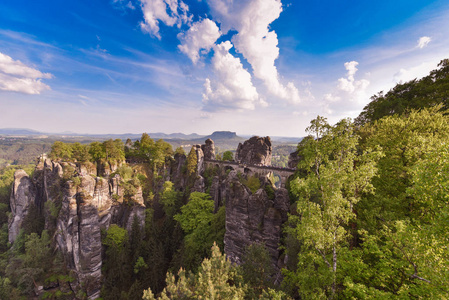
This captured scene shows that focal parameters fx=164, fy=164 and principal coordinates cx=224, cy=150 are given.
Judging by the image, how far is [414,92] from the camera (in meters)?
32.6

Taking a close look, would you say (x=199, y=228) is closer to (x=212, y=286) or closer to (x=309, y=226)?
(x=212, y=286)

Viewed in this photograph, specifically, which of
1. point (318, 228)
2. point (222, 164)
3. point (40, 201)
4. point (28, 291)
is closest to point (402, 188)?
point (318, 228)

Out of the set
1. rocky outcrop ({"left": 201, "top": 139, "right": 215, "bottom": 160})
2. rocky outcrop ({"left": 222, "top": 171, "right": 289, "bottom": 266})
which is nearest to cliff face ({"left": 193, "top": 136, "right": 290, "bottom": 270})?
rocky outcrop ({"left": 222, "top": 171, "right": 289, "bottom": 266})

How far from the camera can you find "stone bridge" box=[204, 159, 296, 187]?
4062cm

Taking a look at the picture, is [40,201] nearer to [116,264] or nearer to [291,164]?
[116,264]

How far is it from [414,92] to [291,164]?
2744 centimetres

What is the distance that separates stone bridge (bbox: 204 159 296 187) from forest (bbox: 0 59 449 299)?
5.45 metres

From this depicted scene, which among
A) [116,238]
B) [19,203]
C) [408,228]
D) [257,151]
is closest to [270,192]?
[408,228]

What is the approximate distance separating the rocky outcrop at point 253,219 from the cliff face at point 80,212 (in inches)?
958

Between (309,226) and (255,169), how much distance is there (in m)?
36.3

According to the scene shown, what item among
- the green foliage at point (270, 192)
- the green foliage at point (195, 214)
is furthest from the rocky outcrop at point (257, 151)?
the green foliage at point (270, 192)

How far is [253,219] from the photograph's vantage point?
24.6 metres

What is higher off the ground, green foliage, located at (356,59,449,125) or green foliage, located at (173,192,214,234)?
green foliage, located at (356,59,449,125)

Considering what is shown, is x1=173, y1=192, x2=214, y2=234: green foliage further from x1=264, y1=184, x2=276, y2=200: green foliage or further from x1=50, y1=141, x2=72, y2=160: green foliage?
x1=50, y1=141, x2=72, y2=160: green foliage
